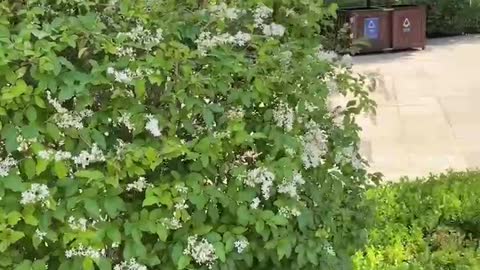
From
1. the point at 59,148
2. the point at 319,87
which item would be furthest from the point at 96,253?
the point at 319,87

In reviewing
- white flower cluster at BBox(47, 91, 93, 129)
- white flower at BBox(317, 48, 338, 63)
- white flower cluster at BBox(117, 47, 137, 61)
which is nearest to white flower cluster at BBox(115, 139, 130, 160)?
white flower cluster at BBox(47, 91, 93, 129)

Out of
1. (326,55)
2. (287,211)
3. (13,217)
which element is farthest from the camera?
(326,55)

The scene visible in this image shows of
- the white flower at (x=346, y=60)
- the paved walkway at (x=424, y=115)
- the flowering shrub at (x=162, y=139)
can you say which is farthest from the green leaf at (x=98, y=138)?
the paved walkway at (x=424, y=115)

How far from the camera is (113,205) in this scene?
2008 mm

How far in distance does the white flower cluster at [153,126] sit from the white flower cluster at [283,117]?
36cm

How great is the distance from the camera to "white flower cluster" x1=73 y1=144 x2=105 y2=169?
1.98 m

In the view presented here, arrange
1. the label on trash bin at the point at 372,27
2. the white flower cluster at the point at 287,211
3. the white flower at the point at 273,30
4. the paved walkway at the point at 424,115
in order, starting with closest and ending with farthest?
1. the white flower cluster at the point at 287,211
2. the white flower at the point at 273,30
3. the paved walkway at the point at 424,115
4. the label on trash bin at the point at 372,27

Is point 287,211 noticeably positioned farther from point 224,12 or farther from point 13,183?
point 13,183

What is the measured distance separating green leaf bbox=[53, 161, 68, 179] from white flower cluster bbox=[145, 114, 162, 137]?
0.73 feet

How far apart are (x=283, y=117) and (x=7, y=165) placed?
0.72 m

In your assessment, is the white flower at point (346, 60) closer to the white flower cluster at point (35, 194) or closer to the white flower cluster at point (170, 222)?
Result: the white flower cluster at point (170, 222)

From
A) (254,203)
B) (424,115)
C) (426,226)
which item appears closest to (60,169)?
(254,203)

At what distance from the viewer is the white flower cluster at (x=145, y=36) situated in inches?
83.7

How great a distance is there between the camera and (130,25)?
A: 2.23m
